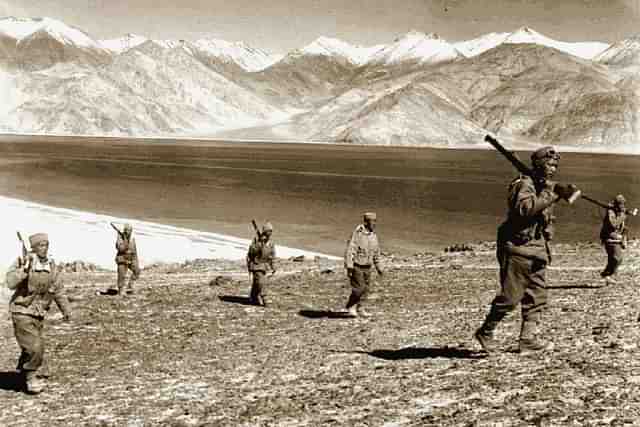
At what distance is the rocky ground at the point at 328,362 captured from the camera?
8070 mm

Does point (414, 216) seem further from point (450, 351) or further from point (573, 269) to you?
point (450, 351)

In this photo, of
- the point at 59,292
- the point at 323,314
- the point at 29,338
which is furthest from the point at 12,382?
the point at 323,314

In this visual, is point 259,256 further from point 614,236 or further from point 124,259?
point 614,236

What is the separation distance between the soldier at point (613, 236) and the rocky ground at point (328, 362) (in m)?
0.49

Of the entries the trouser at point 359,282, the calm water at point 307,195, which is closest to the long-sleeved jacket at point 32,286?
the trouser at point 359,282

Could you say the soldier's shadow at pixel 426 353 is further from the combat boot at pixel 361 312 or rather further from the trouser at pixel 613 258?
the trouser at pixel 613 258

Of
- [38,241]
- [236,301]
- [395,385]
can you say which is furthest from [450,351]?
[236,301]

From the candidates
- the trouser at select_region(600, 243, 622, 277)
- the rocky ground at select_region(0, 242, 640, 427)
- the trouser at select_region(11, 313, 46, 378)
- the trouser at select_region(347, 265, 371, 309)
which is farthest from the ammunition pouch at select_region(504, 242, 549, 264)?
the trouser at select_region(600, 243, 622, 277)

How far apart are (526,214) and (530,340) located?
2.08m

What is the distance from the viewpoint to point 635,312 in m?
12.1

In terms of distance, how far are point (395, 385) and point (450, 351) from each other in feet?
6.14

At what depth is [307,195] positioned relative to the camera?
68.4 m

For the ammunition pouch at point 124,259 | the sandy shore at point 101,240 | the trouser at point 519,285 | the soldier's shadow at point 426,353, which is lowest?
the sandy shore at point 101,240

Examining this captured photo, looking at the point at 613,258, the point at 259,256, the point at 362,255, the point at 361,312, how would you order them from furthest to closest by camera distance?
the point at 613,258 → the point at 259,256 → the point at 361,312 → the point at 362,255
